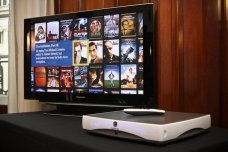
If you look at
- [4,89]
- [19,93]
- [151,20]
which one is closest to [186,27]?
[151,20]

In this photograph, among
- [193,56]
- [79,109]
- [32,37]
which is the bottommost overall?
[79,109]

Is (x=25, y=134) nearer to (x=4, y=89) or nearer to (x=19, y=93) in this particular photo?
(x=19, y=93)

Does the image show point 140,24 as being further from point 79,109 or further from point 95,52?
point 79,109

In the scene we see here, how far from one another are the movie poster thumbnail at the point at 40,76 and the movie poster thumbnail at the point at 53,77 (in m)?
0.04

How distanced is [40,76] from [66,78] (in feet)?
0.71

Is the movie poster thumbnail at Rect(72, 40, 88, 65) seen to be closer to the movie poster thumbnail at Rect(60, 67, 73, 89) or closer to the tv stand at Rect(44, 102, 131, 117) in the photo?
the movie poster thumbnail at Rect(60, 67, 73, 89)

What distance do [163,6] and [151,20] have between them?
110 mm

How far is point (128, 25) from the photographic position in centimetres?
152

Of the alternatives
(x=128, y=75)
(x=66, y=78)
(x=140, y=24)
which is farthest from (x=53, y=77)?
(x=140, y=24)

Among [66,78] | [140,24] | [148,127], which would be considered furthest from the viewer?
[66,78]

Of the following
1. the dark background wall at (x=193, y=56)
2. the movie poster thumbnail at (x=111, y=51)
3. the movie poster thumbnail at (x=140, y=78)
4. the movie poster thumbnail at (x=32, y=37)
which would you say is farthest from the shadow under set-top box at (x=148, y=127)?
the movie poster thumbnail at (x=32, y=37)

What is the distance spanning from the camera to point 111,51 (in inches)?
61.5

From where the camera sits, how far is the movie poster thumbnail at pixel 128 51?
4.89 ft

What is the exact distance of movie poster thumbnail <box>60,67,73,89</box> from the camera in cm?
172
